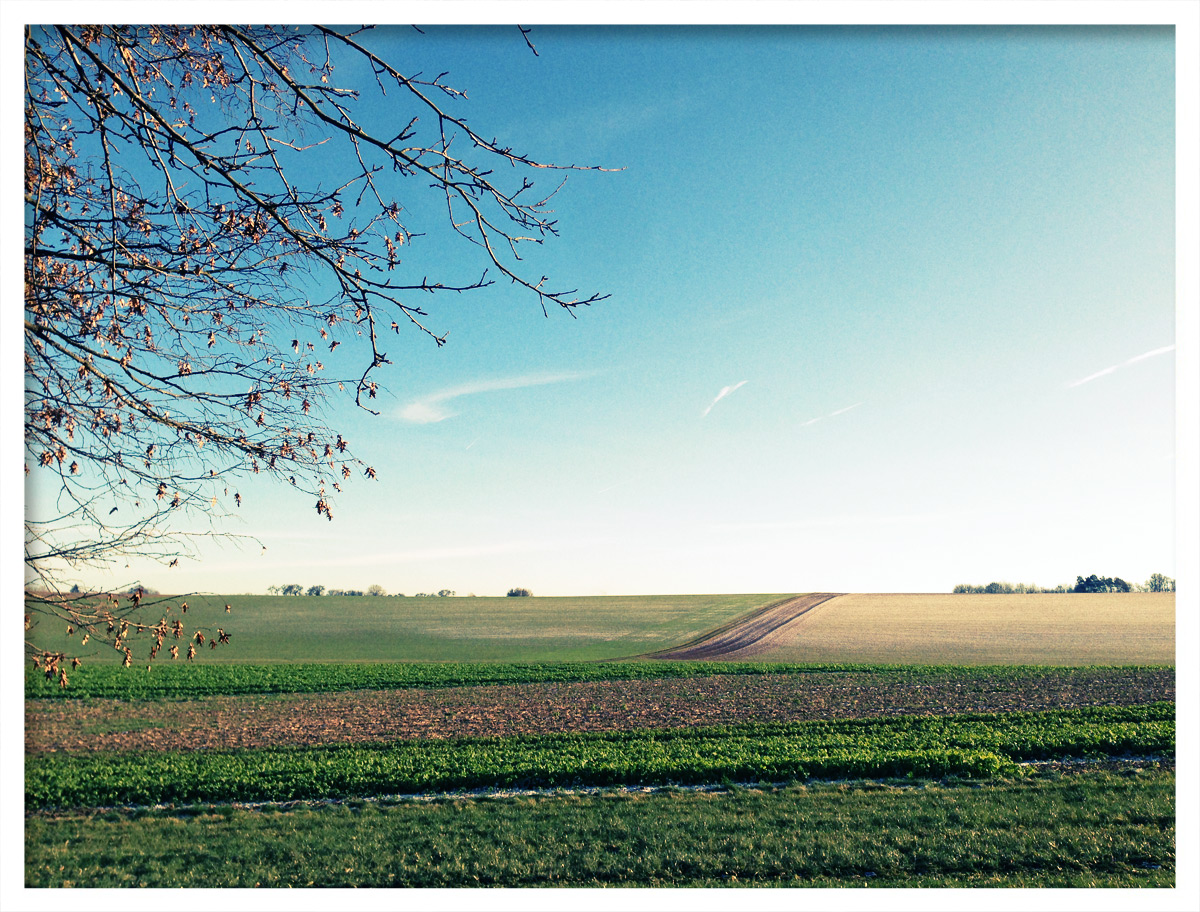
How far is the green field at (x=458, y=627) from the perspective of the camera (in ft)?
105

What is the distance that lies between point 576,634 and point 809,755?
30.5m

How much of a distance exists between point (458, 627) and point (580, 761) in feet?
114

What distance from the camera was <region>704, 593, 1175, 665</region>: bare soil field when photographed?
2770cm

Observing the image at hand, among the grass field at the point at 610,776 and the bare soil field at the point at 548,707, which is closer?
the grass field at the point at 610,776

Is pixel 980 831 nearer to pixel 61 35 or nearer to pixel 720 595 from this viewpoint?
pixel 61 35

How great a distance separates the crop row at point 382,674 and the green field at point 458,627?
223 cm

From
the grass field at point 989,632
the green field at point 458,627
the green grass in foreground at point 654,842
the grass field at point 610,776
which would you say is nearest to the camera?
the green grass in foreground at point 654,842

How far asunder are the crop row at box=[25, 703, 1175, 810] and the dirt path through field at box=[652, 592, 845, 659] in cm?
1832

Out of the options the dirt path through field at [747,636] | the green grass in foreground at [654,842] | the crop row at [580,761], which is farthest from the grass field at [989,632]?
the green grass in foreground at [654,842]

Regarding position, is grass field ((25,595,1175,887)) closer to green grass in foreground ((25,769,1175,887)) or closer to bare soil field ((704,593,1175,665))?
green grass in foreground ((25,769,1175,887))

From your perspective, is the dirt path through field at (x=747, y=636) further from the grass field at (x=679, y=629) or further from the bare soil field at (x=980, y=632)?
the grass field at (x=679, y=629)

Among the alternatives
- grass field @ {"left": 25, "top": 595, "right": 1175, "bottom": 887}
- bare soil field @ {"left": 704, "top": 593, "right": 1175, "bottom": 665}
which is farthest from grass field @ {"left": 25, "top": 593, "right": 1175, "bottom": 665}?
grass field @ {"left": 25, "top": 595, "right": 1175, "bottom": 887}

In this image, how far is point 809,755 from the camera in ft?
32.8

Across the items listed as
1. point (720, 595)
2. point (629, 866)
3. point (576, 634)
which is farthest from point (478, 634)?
point (629, 866)
